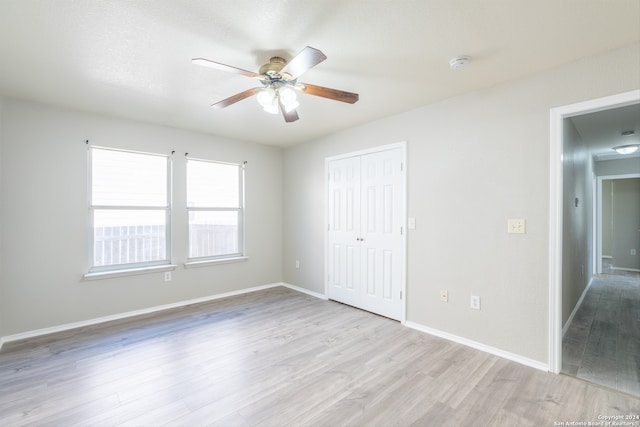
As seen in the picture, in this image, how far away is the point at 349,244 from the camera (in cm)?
411

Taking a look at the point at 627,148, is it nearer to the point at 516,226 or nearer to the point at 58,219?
the point at 516,226

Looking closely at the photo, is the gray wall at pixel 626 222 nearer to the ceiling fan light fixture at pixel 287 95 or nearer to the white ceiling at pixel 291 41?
the white ceiling at pixel 291 41

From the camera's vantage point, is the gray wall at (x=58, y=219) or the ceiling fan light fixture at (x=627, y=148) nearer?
the gray wall at (x=58, y=219)

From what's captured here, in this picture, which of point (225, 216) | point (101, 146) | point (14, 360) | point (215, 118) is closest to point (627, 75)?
point (215, 118)

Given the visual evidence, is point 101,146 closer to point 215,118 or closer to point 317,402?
point 215,118

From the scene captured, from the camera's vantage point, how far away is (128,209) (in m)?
3.66

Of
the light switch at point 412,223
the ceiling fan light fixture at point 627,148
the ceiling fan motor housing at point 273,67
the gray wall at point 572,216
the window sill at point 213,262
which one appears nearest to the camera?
the ceiling fan motor housing at point 273,67

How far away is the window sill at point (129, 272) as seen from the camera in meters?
3.36

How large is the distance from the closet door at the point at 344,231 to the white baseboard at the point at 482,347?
1002 mm

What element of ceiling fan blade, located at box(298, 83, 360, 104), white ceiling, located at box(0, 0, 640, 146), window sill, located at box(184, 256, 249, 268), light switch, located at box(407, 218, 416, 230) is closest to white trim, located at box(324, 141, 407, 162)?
white ceiling, located at box(0, 0, 640, 146)

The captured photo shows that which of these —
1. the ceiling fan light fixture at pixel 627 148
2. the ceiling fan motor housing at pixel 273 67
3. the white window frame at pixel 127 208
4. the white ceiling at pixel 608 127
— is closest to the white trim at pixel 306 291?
the white window frame at pixel 127 208

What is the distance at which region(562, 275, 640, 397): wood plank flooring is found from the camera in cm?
226

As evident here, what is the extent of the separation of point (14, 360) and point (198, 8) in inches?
131

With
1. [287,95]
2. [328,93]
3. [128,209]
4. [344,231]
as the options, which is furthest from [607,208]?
[128,209]
